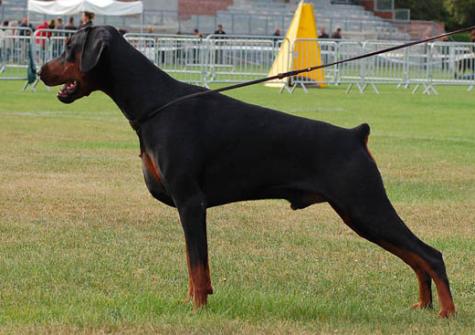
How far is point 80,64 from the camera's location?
598 cm

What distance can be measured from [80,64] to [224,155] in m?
0.91

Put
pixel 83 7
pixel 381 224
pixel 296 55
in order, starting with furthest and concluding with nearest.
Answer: pixel 83 7 < pixel 296 55 < pixel 381 224

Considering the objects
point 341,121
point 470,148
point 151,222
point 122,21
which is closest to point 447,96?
point 341,121

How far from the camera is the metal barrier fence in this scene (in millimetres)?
30484

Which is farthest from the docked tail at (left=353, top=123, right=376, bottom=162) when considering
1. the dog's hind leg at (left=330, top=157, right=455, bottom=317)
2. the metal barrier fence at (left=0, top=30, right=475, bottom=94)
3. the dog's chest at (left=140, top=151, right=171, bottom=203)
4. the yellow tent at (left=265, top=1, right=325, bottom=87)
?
the metal barrier fence at (left=0, top=30, right=475, bottom=94)

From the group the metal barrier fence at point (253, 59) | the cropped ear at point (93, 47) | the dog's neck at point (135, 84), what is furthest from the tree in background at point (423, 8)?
the cropped ear at point (93, 47)

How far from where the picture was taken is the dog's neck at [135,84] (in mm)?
6004

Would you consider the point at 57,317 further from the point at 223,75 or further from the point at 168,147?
the point at 223,75

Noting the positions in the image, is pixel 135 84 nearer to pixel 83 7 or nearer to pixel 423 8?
pixel 83 7

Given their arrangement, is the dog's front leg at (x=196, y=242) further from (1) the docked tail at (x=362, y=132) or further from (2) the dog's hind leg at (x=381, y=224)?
(1) the docked tail at (x=362, y=132)

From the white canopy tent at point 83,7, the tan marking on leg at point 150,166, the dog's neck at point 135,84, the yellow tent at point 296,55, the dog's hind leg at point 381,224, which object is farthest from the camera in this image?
the white canopy tent at point 83,7

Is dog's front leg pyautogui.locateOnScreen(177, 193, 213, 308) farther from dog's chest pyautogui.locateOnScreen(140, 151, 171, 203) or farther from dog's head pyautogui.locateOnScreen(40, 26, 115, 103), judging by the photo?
dog's head pyautogui.locateOnScreen(40, 26, 115, 103)

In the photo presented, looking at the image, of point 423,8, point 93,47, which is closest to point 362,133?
point 93,47

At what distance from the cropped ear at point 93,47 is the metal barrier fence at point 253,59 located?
2332 cm
